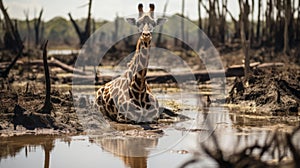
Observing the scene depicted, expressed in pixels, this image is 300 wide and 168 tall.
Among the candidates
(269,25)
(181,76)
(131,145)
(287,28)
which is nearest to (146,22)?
(131,145)

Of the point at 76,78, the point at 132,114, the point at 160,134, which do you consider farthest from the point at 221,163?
the point at 76,78

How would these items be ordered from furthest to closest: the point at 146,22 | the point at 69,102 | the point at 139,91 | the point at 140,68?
the point at 69,102
the point at 140,68
the point at 139,91
the point at 146,22

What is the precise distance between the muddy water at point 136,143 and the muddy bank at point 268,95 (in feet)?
2.73

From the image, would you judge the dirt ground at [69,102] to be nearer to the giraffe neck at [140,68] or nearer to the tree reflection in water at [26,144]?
the tree reflection in water at [26,144]

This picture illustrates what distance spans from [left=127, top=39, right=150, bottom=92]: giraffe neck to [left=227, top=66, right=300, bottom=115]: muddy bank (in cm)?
269

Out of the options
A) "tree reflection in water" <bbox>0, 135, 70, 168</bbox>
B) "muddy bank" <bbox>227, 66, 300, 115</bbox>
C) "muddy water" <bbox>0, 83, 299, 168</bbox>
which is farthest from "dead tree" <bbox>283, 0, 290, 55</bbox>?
"tree reflection in water" <bbox>0, 135, 70, 168</bbox>

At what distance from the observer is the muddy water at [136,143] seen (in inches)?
328

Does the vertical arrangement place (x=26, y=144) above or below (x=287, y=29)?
below

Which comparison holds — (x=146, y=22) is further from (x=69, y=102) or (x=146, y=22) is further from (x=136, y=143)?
(x=69, y=102)

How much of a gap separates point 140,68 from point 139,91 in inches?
16.0

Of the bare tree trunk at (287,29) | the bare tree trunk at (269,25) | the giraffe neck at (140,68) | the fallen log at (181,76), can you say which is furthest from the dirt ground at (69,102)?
the bare tree trunk at (269,25)

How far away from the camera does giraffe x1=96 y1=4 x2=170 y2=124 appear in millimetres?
11000

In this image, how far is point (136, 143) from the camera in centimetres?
949

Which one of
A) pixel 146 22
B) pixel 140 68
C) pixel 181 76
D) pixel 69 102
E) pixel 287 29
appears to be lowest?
pixel 69 102
